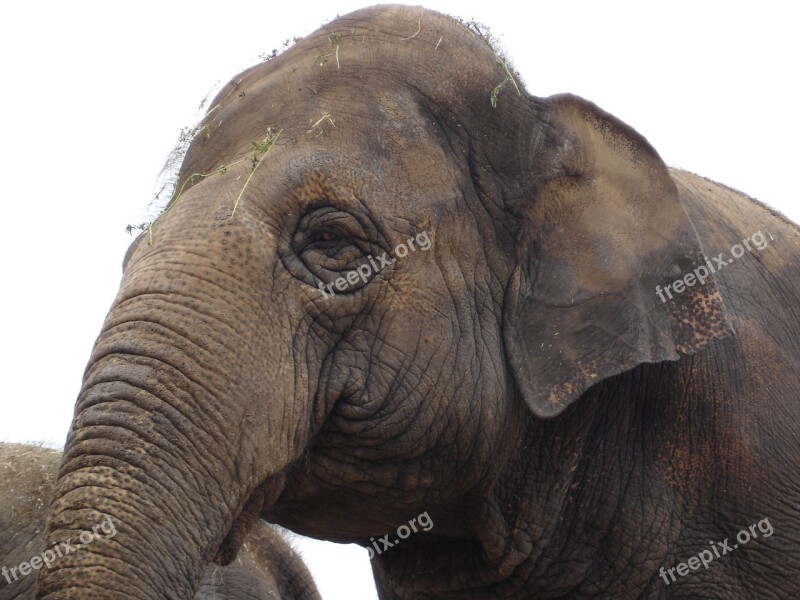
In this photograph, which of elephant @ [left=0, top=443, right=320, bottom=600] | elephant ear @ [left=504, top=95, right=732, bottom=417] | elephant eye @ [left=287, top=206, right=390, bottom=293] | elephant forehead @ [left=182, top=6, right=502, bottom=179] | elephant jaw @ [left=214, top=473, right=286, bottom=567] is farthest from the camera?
elephant @ [left=0, top=443, right=320, bottom=600]

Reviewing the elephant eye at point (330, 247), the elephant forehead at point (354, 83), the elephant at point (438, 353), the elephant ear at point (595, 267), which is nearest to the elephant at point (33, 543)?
the elephant at point (438, 353)

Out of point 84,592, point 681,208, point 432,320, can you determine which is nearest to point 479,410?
point 432,320

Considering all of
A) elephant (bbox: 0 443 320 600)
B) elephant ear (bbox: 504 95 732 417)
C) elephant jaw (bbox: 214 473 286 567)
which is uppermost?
elephant (bbox: 0 443 320 600)

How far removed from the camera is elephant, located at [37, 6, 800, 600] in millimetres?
3785

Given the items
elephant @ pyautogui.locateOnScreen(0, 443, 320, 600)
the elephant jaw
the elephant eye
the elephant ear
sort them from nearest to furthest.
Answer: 1. the elephant jaw
2. the elephant eye
3. the elephant ear
4. elephant @ pyautogui.locateOnScreen(0, 443, 320, 600)

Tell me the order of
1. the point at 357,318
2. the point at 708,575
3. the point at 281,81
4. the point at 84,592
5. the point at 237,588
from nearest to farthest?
the point at 84,592 < the point at 357,318 < the point at 281,81 < the point at 708,575 < the point at 237,588

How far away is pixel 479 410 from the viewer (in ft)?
15.0

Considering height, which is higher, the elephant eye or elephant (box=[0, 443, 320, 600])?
elephant (box=[0, 443, 320, 600])

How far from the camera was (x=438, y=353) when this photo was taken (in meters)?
4.44

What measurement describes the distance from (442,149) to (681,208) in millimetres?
890

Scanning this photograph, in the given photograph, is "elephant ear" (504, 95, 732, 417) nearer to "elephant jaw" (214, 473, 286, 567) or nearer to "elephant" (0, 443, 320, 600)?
"elephant jaw" (214, 473, 286, 567)

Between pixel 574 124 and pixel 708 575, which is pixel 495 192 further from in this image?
pixel 708 575

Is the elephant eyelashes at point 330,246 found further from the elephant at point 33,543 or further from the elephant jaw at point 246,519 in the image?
the elephant at point 33,543

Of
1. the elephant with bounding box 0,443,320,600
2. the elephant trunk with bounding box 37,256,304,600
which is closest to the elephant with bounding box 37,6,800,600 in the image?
the elephant trunk with bounding box 37,256,304,600
